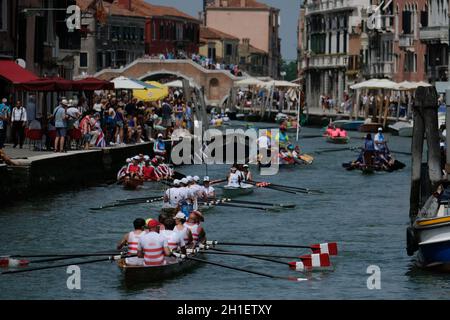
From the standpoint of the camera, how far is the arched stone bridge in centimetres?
12344

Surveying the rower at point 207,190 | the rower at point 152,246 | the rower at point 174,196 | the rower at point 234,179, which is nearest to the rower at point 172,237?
the rower at point 152,246

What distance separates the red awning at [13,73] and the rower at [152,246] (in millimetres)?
21273

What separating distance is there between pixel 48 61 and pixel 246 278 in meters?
38.1

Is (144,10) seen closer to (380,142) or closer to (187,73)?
(187,73)

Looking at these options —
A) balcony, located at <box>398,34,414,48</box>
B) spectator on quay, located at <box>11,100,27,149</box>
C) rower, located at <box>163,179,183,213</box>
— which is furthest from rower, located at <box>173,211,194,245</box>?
balcony, located at <box>398,34,414,48</box>

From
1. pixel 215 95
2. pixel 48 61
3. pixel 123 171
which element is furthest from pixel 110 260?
pixel 215 95

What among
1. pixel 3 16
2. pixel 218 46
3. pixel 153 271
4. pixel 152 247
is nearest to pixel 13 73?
pixel 3 16

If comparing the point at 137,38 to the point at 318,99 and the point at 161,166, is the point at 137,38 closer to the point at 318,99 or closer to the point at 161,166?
the point at 318,99

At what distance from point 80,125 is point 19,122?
10.6 feet

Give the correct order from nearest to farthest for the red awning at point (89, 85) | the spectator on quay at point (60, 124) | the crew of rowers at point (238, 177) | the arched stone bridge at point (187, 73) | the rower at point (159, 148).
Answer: the crew of rowers at point (238, 177) < the spectator on quay at point (60, 124) < the red awning at point (89, 85) < the rower at point (159, 148) < the arched stone bridge at point (187, 73)

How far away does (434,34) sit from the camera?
97.4 meters

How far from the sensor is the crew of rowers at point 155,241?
30594 millimetres

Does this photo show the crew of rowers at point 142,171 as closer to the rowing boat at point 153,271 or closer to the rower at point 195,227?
the rower at point 195,227

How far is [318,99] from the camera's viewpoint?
454 feet
